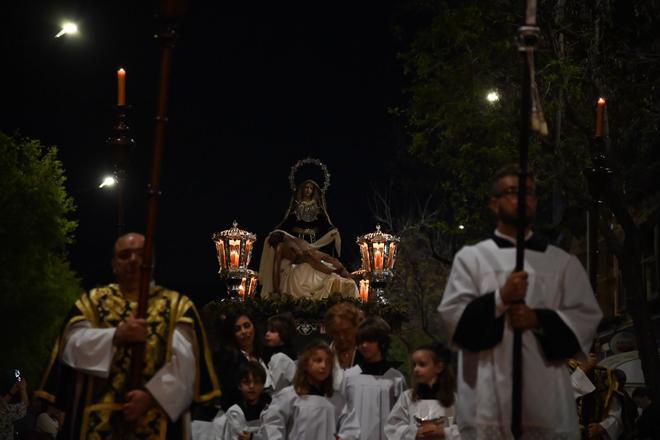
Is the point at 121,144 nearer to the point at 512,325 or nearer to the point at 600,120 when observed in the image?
the point at 600,120

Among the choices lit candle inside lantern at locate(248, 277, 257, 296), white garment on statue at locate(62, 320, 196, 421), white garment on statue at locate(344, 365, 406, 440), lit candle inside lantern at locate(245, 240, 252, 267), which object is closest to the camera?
white garment on statue at locate(62, 320, 196, 421)

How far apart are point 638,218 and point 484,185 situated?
26.4 ft

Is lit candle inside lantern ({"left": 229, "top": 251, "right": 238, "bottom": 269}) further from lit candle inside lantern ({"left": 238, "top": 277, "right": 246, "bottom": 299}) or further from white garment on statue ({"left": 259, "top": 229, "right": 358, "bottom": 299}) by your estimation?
white garment on statue ({"left": 259, "top": 229, "right": 358, "bottom": 299})

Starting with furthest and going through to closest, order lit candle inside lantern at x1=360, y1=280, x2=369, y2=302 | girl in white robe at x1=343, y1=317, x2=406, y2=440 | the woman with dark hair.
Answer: lit candle inside lantern at x1=360, y1=280, x2=369, y2=302 → the woman with dark hair → girl in white robe at x1=343, y1=317, x2=406, y2=440


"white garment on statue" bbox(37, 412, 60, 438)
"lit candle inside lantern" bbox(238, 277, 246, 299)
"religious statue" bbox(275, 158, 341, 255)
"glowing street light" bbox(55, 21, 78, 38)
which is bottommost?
"white garment on statue" bbox(37, 412, 60, 438)

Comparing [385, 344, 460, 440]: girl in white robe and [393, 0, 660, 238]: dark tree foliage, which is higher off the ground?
[393, 0, 660, 238]: dark tree foliage

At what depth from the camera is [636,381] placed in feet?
81.1

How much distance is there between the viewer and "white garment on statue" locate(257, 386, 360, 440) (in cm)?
1231

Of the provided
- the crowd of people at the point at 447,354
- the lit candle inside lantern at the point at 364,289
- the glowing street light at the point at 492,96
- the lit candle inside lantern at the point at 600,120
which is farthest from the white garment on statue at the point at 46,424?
the glowing street light at the point at 492,96

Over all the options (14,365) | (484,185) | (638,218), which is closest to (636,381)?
(484,185)

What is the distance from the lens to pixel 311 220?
2462 cm

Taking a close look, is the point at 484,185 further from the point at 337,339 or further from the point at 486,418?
the point at 486,418

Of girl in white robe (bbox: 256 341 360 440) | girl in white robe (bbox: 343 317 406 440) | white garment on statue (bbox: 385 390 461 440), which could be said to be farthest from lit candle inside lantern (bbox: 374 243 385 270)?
white garment on statue (bbox: 385 390 461 440)

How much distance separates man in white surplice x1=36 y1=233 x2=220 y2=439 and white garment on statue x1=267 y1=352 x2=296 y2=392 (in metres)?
5.37
